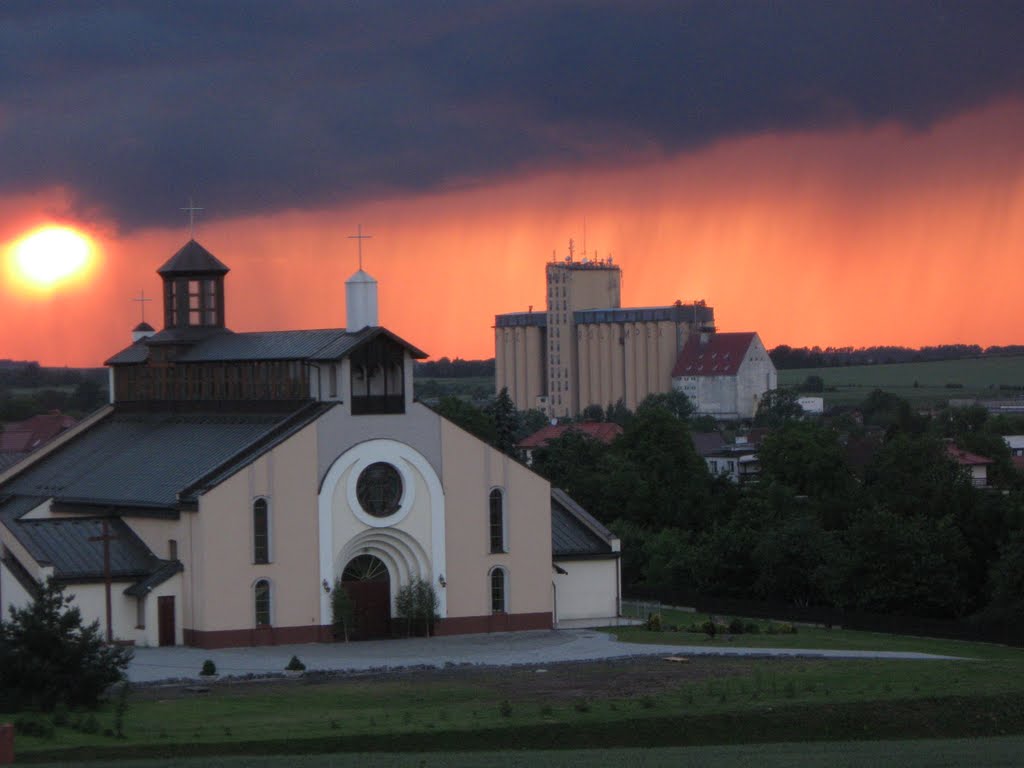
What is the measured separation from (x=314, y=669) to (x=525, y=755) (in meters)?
15.8

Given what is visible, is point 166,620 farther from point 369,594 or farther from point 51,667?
point 51,667

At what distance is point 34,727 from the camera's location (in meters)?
35.8

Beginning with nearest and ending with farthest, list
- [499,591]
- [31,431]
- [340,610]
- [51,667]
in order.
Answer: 1. [51,667]
2. [340,610]
3. [499,591]
4. [31,431]

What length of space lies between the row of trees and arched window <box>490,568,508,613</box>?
20.2 meters

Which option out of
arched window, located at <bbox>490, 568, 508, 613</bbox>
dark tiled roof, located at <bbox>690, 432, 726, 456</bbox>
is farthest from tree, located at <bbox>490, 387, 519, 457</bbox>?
arched window, located at <bbox>490, 568, 508, 613</bbox>

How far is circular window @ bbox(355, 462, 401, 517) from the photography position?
58781 millimetres

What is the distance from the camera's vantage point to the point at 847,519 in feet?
289

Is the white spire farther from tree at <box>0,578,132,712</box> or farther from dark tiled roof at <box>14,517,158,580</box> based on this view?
tree at <box>0,578,132,712</box>

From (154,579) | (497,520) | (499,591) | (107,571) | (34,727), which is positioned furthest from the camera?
(497,520)

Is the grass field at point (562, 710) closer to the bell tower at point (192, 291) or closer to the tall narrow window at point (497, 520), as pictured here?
the tall narrow window at point (497, 520)

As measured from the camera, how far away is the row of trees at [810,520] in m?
75.7

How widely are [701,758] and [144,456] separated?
34399 mm

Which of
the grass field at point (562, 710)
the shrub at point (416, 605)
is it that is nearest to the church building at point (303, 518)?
the shrub at point (416, 605)

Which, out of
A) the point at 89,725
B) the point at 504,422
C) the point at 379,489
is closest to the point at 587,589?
the point at 379,489
